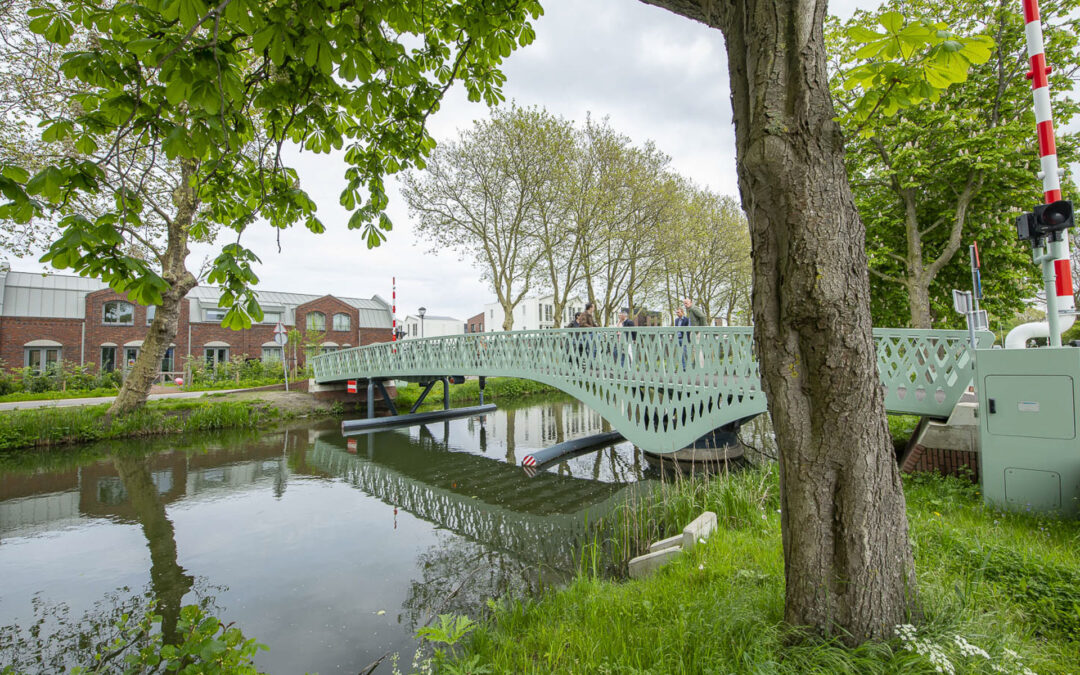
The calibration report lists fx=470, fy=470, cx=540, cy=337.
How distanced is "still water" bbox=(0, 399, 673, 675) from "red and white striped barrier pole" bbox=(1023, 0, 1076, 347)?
522 centimetres

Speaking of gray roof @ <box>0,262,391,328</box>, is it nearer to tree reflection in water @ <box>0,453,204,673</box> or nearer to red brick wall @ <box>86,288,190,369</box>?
red brick wall @ <box>86,288,190,369</box>

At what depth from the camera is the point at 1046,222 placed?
4.18 metres

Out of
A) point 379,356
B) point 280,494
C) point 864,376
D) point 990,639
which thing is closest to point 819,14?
point 864,376

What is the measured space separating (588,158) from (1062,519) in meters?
17.7

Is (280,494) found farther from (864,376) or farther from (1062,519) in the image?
(1062,519)

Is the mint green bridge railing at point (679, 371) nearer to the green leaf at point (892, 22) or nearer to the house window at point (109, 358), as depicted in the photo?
the green leaf at point (892, 22)

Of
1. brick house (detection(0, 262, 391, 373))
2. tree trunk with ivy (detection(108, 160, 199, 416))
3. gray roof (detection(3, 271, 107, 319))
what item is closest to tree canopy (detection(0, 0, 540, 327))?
tree trunk with ivy (detection(108, 160, 199, 416))

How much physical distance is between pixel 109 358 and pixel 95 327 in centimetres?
177

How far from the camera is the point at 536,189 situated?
61.5 ft

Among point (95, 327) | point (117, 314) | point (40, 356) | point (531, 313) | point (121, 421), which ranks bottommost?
point (121, 421)

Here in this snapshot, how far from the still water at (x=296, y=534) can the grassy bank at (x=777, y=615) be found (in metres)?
1.71

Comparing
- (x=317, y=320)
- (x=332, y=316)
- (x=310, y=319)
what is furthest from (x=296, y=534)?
(x=332, y=316)

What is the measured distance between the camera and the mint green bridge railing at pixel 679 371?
626 centimetres

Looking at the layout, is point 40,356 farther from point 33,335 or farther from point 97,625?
point 97,625
